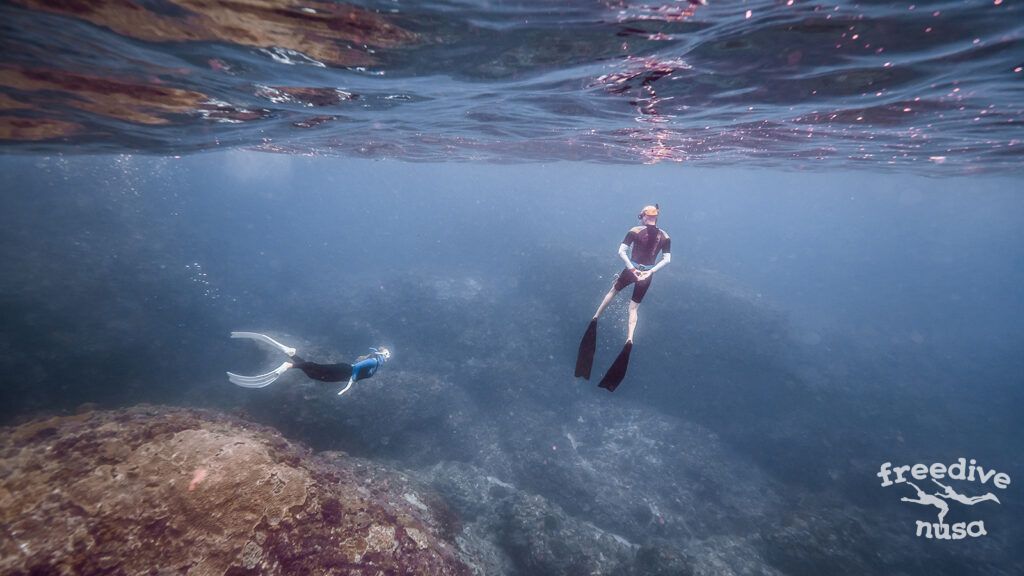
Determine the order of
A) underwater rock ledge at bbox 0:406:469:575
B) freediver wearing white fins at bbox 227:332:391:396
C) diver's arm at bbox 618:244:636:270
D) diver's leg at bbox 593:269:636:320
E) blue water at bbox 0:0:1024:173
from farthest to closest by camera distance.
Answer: diver's leg at bbox 593:269:636:320, diver's arm at bbox 618:244:636:270, freediver wearing white fins at bbox 227:332:391:396, blue water at bbox 0:0:1024:173, underwater rock ledge at bbox 0:406:469:575

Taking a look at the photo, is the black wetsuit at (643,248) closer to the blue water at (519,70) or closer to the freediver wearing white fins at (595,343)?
the freediver wearing white fins at (595,343)

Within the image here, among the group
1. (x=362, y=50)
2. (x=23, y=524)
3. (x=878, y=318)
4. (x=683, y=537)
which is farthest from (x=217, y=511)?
(x=878, y=318)

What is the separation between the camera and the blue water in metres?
6.39

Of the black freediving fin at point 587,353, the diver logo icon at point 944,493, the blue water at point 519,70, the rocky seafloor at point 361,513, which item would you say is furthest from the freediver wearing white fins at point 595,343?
the diver logo icon at point 944,493

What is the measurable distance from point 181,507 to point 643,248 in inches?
380

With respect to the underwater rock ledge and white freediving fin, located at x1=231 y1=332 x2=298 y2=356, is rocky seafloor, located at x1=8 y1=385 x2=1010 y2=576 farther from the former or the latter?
white freediving fin, located at x1=231 y1=332 x2=298 y2=356

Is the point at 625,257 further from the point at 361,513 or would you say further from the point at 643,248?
the point at 361,513

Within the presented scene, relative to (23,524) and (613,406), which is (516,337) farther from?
(23,524)

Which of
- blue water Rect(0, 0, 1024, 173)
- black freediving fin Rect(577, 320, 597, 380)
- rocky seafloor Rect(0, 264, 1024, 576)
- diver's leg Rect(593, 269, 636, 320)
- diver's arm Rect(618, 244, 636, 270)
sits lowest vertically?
rocky seafloor Rect(0, 264, 1024, 576)

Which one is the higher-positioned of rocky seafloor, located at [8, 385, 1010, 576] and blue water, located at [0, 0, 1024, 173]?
blue water, located at [0, 0, 1024, 173]

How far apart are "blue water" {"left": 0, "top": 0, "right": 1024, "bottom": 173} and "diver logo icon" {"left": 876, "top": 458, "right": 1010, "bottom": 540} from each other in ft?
38.5

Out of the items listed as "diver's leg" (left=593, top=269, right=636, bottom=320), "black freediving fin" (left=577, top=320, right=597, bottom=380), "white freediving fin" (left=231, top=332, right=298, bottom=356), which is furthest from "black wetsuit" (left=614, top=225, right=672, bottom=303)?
"white freediving fin" (left=231, top=332, right=298, bottom=356)

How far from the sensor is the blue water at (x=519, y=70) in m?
6.39

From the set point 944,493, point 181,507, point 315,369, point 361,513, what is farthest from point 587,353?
point 944,493
